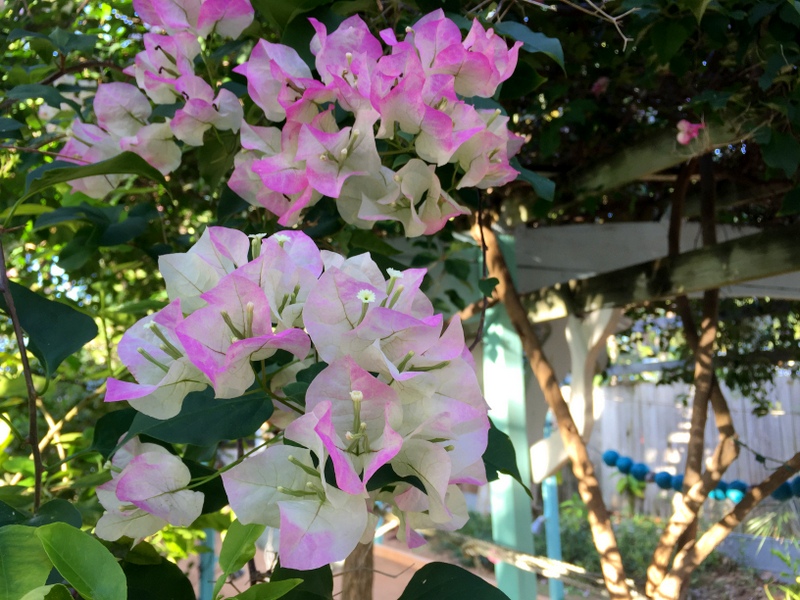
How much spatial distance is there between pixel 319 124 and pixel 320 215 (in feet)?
0.49

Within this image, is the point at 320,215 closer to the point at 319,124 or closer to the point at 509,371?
the point at 319,124

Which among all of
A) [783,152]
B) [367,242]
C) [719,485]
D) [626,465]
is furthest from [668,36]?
[626,465]

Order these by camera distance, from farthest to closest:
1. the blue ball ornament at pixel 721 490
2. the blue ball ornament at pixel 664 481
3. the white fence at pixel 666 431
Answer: the white fence at pixel 666 431, the blue ball ornament at pixel 664 481, the blue ball ornament at pixel 721 490

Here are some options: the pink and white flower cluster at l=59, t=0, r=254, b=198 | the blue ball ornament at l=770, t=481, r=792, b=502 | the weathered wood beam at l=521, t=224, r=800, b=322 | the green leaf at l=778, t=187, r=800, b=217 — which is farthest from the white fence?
the pink and white flower cluster at l=59, t=0, r=254, b=198

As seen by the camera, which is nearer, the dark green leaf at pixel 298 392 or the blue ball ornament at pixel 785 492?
the dark green leaf at pixel 298 392

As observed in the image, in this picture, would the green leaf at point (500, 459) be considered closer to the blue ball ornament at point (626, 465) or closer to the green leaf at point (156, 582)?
the green leaf at point (156, 582)

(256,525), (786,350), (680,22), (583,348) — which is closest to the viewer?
(256,525)

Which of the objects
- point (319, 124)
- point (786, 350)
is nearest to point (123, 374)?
point (319, 124)

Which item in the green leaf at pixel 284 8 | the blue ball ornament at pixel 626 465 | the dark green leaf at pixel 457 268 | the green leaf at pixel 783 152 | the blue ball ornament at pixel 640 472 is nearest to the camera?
the green leaf at pixel 284 8

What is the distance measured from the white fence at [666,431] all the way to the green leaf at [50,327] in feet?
12.2

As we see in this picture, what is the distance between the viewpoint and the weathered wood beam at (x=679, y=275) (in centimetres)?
95

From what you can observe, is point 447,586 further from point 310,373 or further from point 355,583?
point 355,583

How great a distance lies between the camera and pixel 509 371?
1414 millimetres

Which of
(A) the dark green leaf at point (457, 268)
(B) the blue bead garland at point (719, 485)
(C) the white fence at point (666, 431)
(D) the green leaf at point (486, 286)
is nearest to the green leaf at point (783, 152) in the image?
(D) the green leaf at point (486, 286)
